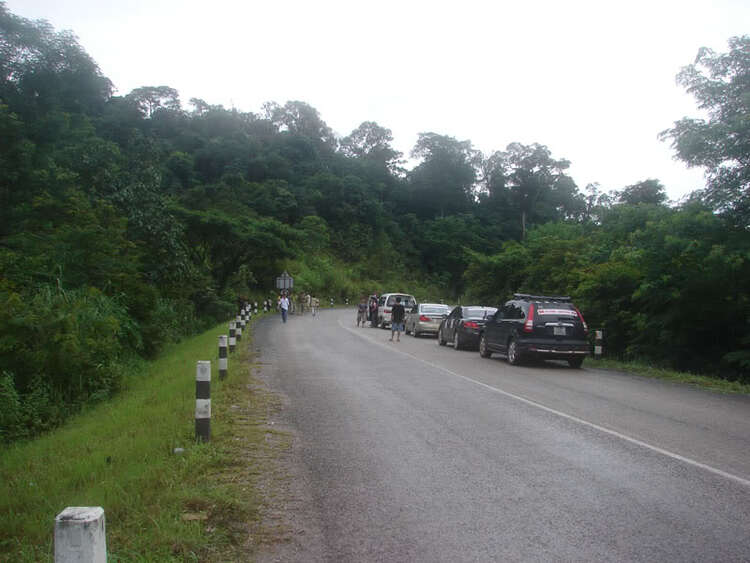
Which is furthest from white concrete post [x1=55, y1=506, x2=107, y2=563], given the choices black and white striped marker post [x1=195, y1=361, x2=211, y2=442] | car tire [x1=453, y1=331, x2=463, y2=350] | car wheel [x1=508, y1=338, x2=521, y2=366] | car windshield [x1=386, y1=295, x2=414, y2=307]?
car windshield [x1=386, y1=295, x2=414, y2=307]

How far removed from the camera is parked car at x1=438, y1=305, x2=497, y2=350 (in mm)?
20406

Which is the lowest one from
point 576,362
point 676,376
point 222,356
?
point 676,376

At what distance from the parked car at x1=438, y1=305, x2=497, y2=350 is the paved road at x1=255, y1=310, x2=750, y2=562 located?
8.08 metres

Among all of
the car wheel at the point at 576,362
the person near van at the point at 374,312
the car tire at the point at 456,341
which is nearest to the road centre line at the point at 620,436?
the car wheel at the point at 576,362

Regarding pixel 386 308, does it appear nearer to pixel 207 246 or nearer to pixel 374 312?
pixel 374 312

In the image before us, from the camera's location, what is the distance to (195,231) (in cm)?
4197

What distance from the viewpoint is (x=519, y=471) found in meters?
6.05

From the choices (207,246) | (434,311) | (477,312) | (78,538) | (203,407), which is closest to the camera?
(78,538)

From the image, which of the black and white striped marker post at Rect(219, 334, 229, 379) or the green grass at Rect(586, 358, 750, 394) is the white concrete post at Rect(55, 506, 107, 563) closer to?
the black and white striped marker post at Rect(219, 334, 229, 379)

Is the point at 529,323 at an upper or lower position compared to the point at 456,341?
upper

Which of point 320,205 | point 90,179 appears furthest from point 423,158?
point 90,179

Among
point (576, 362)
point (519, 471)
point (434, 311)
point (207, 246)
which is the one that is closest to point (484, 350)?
point (576, 362)

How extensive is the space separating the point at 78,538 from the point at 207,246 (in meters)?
42.3

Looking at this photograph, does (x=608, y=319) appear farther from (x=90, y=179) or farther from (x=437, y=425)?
(x=90, y=179)
